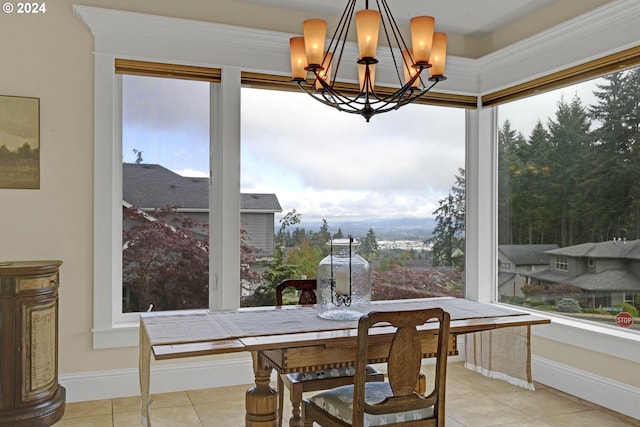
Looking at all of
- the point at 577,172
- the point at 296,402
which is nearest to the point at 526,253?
the point at 577,172

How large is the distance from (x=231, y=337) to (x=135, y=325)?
1.54m

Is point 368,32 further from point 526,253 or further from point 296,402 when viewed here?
point 526,253

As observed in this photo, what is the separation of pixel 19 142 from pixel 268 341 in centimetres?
214

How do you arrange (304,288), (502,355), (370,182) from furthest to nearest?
(370,182)
(502,355)
(304,288)

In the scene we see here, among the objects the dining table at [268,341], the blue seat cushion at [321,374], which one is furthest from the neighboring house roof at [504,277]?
the blue seat cushion at [321,374]

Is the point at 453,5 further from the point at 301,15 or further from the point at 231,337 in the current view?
the point at 231,337

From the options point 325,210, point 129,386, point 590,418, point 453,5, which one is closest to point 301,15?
point 453,5

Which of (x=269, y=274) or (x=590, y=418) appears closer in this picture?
(x=590, y=418)

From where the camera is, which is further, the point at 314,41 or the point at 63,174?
the point at 63,174

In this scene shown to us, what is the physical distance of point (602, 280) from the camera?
3488 mm

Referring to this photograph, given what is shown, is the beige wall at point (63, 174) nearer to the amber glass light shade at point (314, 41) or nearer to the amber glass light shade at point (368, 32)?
the amber glass light shade at point (314, 41)

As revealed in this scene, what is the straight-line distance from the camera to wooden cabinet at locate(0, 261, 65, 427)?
2.81 meters

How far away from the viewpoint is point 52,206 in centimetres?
328

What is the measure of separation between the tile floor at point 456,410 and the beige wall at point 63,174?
0.27 meters
